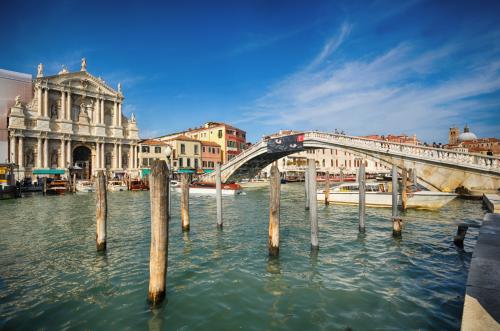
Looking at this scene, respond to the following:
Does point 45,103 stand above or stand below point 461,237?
above

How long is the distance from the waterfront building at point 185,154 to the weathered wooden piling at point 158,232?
36.9 m

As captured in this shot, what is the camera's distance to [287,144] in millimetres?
27922

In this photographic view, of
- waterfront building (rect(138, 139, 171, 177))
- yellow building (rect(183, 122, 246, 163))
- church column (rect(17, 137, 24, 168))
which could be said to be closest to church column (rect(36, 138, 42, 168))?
church column (rect(17, 137, 24, 168))

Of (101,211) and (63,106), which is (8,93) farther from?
(101,211)

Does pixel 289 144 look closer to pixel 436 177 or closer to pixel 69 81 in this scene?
pixel 436 177

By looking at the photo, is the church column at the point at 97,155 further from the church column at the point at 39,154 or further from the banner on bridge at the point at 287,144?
the banner on bridge at the point at 287,144

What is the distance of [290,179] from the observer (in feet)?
171

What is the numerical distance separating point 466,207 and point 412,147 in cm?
446

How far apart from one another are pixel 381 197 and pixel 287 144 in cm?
1276

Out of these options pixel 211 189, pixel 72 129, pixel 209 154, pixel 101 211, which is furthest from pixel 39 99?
pixel 101 211

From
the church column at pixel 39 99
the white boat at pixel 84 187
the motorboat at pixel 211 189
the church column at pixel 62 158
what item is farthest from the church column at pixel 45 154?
the motorboat at pixel 211 189

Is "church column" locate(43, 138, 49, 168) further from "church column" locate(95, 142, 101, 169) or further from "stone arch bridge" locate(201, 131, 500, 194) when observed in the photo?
"stone arch bridge" locate(201, 131, 500, 194)

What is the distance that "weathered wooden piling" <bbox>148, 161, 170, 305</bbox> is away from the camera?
4.82m

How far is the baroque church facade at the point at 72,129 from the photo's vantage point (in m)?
32.9
